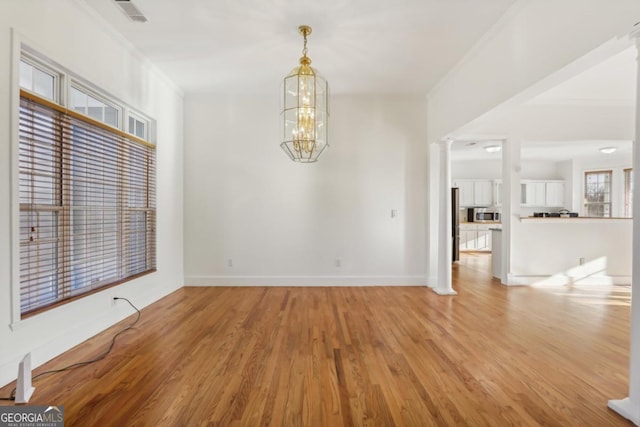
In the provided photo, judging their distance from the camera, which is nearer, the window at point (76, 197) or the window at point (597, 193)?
the window at point (76, 197)

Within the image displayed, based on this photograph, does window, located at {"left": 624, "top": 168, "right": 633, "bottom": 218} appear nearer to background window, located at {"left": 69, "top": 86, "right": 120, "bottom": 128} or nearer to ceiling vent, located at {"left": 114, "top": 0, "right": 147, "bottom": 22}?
ceiling vent, located at {"left": 114, "top": 0, "right": 147, "bottom": 22}

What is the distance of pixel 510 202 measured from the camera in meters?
5.08

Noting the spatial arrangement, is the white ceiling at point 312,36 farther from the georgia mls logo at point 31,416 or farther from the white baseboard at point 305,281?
the georgia mls logo at point 31,416

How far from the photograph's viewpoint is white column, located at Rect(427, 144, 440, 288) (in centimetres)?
489

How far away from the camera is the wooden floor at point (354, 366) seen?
184 cm

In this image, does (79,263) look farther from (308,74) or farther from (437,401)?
(437,401)

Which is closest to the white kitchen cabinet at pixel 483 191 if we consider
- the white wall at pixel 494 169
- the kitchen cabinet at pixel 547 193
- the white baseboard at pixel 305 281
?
the white wall at pixel 494 169

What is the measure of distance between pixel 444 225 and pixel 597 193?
23.1ft

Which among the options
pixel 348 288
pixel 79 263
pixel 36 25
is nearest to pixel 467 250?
pixel 348 288

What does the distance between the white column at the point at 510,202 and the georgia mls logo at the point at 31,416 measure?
5.60m

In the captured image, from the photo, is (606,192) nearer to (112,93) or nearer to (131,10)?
(131,10)

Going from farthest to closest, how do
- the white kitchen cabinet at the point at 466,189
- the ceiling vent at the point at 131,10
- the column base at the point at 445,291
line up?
the white kitchen cabinet at the point at 466,189, the column base at the point at 445,291, the ceiling vent at the point at 131,10

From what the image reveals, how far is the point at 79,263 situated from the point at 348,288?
337 cm

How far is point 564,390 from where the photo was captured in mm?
2088
